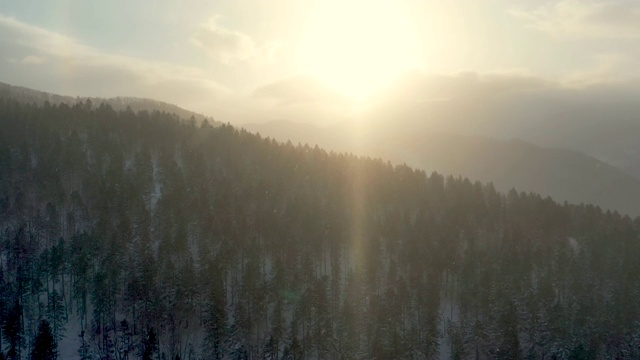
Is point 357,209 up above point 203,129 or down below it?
below

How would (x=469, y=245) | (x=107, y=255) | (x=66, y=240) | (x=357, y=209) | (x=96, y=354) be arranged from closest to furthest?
(x=96, y=354) → (x=107, y=255) → (x=66, y=240) → (x=469, y=245) → (x=357, y=209)

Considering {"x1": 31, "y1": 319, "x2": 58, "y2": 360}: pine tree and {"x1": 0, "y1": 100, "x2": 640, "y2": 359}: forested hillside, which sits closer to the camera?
{"x1": 31, "y1": 319, "x2": 58, "y2": 360}: pine tree

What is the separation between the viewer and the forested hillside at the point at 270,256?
87188 millimetres

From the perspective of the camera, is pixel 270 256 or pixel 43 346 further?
pixel 270 256

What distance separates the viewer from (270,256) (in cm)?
11475

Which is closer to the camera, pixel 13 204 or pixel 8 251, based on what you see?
pixel 8 251

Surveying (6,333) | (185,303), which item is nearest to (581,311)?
(185,303)

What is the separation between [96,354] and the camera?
272ft

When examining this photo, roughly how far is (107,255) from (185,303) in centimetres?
1740

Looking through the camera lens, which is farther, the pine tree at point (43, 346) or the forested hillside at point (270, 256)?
the forested hillside at point (270, 256)

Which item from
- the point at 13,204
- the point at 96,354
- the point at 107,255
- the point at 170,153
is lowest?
the point at 96,354

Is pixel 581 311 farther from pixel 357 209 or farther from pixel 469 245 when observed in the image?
pixel 357 209

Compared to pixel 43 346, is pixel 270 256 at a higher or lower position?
higher

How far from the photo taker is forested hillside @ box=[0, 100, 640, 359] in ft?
286
